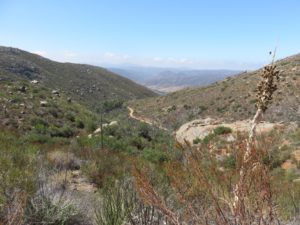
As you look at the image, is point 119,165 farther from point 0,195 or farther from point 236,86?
point 236,86

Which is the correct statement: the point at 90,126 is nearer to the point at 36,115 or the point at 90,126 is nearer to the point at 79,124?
the point at 79,124

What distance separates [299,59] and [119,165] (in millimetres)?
44485

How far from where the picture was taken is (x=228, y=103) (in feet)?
142

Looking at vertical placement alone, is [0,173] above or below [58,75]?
above

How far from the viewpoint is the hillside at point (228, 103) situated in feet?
117

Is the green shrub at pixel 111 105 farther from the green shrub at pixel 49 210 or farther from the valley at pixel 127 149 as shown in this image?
the green shrub at pixel 49 210

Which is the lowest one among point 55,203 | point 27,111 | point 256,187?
point 27,111

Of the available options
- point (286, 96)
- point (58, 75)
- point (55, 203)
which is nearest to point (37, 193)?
point (55, 203)

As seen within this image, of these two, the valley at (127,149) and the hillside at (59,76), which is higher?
the valley at (127,149)

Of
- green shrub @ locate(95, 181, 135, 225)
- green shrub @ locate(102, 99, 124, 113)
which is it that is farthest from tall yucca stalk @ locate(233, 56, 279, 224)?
green shrub @ locate(102, 99, 124, 113)

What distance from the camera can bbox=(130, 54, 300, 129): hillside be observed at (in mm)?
35688

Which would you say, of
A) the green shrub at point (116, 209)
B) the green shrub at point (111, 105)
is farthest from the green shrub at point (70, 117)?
the green shrub at point (111, 105)

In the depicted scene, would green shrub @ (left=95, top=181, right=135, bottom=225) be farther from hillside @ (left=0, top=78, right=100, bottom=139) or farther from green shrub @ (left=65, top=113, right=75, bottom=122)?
green shrub @ (left=65, top=113, right=75, bottom=122)

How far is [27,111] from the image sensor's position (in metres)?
23.2
